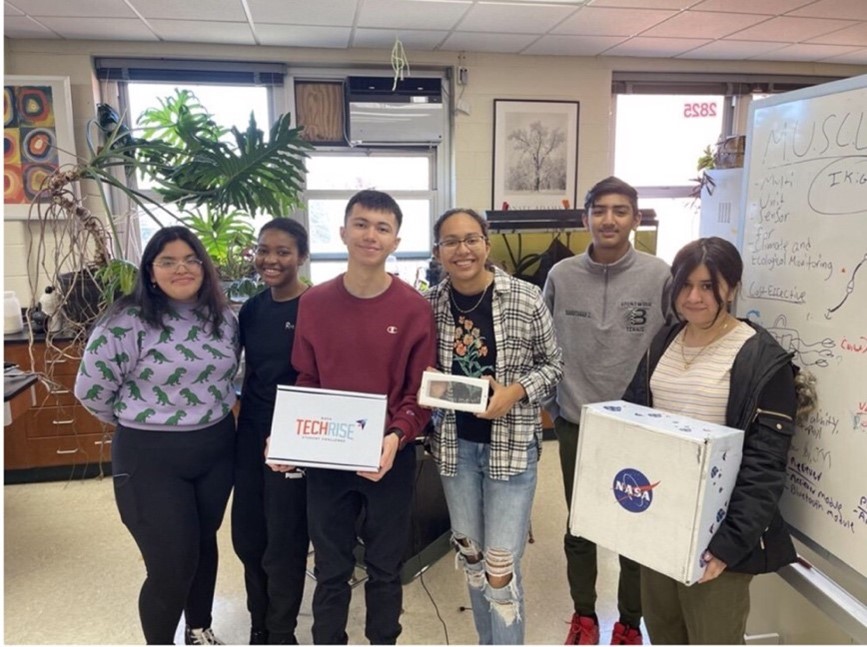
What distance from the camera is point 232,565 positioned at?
2430 millimetres

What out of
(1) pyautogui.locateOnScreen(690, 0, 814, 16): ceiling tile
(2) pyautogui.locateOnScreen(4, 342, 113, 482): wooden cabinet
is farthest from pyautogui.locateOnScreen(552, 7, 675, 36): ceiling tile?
(2) pyautogui.locateOnScreen(4, 342, 113, 482): wooden cabinet

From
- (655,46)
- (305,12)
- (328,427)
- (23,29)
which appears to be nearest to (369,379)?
(328,427)

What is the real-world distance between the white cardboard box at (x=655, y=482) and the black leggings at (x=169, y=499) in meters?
1.00

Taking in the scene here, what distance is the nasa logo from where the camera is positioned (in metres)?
1.22

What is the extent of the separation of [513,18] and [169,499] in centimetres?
306

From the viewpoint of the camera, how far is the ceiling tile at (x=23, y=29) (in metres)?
3.17

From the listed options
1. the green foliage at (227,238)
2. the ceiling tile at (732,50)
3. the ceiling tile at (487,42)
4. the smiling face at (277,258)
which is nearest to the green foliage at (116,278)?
the green foliage at (227,238)

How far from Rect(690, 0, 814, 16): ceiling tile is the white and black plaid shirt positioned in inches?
102

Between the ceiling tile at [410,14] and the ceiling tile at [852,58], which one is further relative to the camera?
the ceiling tile at [852,58]

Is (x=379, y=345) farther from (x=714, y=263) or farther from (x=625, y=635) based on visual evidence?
(x=625, y=635)

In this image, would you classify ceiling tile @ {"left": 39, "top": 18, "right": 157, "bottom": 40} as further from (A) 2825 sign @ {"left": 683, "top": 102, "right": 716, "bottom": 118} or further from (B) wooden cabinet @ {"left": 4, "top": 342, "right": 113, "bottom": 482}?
(A) 2825 sign @ {"left": 683, "top": 102, "right": 716, "bottom": 118}

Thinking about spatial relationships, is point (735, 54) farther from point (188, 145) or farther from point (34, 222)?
point (34, 222)

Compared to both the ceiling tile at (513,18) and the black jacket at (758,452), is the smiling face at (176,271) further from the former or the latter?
the ceiling tile at (513,18)

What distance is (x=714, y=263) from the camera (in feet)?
4.24
